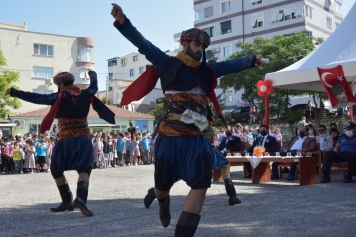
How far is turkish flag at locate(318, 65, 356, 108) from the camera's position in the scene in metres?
11.5

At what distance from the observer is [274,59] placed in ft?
104

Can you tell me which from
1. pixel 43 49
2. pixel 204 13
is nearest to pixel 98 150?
pixel 43 49

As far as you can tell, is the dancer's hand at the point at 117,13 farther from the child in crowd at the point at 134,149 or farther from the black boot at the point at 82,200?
the child in crowd at the point at 134,149

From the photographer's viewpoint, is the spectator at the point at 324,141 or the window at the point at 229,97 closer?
the spectator at the point at 324,141

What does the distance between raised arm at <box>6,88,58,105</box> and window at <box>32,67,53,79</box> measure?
44567 millimetres

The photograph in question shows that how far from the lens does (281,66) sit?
3117cm

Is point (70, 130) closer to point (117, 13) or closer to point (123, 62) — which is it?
point (117, 13)

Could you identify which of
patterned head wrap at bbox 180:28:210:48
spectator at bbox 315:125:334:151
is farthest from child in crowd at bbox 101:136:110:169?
patterned head wrap at bbox 180:28:210:48

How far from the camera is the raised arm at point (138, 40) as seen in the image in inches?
162

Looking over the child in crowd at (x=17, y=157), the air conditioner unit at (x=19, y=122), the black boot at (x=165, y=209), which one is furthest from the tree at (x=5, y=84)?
the black boot at (x=165, y=209)

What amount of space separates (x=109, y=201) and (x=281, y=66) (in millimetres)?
24777

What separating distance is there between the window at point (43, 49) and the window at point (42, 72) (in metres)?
1.59

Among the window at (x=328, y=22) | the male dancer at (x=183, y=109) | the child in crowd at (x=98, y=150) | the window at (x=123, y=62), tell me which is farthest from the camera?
the window at (x=123, y=62)

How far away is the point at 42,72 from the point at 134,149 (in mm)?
30032
